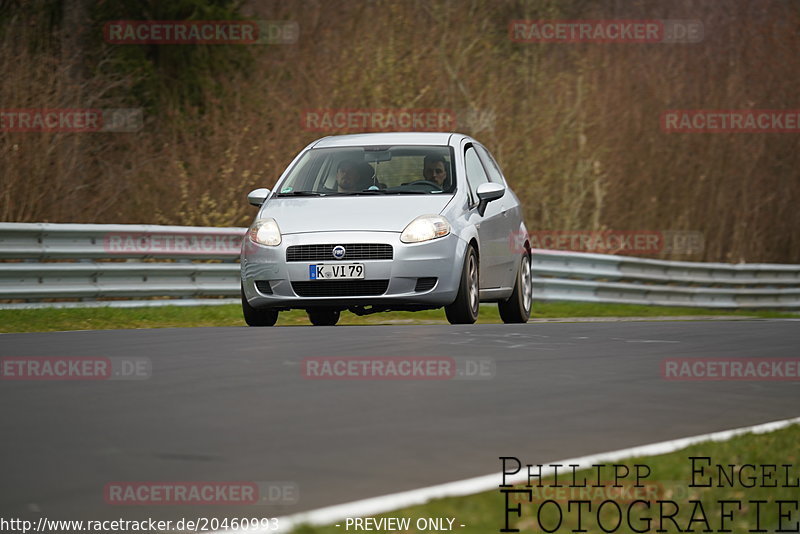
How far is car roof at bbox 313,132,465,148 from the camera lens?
50.4ft

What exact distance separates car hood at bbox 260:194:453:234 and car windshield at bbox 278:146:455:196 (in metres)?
0.27

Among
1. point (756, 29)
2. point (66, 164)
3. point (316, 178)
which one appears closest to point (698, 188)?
point (756, 29)

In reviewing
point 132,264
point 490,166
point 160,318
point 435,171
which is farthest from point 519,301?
point 132,264

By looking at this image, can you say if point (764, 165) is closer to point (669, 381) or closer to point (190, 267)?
point (190, 267)

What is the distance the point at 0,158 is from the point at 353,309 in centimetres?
720

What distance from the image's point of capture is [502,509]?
5.72 metres

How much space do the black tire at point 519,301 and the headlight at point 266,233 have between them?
3.19 m

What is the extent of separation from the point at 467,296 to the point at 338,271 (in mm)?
1294

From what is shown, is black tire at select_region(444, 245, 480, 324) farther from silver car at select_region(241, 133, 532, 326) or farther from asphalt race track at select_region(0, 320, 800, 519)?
asphalt race track at select_region(0, 320, 800, 519)

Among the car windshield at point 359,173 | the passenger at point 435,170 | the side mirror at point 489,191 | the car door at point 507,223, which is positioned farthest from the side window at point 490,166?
the side mirror at point 489,191

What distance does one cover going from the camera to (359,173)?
1496 centimetres

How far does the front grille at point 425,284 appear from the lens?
44.8 feet

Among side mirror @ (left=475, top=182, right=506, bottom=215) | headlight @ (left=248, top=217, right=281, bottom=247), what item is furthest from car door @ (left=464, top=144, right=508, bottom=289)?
headlight @ (left=248, top=217, right=281, bottom=247)

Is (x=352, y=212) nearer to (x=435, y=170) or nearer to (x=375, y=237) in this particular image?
(x=375, y=237)
